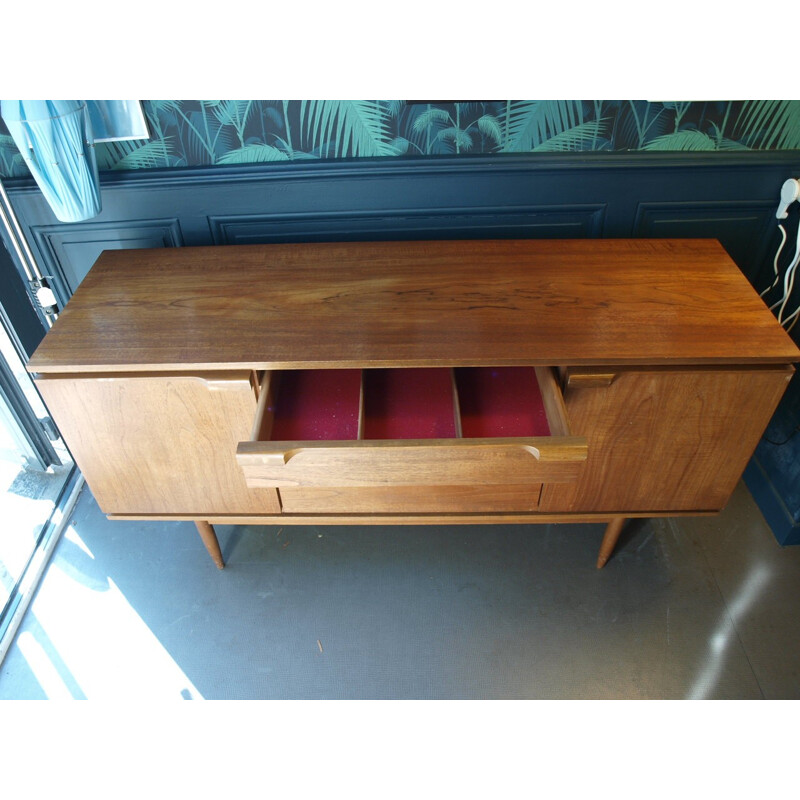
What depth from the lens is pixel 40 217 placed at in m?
1.23

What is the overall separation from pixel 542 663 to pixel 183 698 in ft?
2.30

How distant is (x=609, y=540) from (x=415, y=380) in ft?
1.82

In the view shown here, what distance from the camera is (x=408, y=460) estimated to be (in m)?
0.88

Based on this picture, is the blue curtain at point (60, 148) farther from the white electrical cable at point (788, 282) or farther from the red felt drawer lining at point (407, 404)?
the white electrical cable at point (788, 282)

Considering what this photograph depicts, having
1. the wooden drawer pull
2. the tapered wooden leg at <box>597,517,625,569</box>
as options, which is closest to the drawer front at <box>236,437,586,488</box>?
the wooden drawer pull

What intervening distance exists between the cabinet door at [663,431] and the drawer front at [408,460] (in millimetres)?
126

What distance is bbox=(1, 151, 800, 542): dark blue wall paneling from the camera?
46.6 inches

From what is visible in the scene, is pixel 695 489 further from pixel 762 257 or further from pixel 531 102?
pixel 531 102

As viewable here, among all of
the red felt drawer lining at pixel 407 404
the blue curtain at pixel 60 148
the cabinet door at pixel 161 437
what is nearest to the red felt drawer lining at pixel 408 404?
the red felt drawer lining at pixel 407 404

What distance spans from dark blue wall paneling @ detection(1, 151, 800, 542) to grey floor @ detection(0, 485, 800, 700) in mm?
287

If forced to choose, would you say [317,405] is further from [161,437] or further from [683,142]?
[683,142]

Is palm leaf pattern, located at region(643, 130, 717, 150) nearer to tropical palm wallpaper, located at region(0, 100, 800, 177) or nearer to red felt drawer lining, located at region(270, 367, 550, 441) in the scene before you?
tropical palm wallpaper, located at region(0, 100, 800, 177)

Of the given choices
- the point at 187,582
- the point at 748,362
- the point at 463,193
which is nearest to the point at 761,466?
the point at 748,362

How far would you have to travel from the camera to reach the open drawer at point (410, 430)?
87 centimetres
